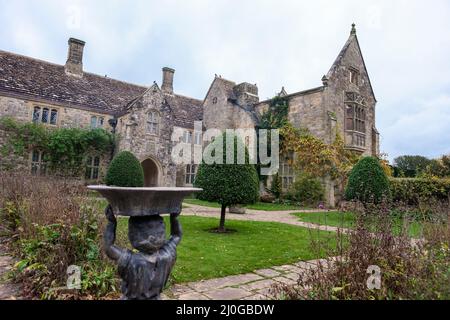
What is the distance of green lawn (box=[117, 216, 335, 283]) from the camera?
15.9ft

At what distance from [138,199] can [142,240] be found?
436mm

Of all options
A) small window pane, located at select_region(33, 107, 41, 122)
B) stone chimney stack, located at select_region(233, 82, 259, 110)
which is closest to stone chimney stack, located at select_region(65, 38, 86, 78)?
small window pane, located at select_region(33, 107, 41, 122)

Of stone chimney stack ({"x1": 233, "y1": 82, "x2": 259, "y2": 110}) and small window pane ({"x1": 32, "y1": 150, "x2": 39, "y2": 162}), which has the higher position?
stone chimney stack ({"x1": 233, "y1": 82, "x2": 259, "y2": 110})

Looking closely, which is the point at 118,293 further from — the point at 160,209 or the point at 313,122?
the point at 313,122

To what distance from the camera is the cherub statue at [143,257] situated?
8.87 feet

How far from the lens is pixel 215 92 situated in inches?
894

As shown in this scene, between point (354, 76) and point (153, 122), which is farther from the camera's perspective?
point (354, 76)

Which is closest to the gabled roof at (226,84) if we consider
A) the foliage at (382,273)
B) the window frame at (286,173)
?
the window frame at (286,173)

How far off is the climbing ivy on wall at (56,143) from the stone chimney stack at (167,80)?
336 inches

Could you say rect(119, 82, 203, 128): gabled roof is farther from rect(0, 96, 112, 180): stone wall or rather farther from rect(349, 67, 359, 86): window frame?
rect(349, 67, 359, 86): window frame

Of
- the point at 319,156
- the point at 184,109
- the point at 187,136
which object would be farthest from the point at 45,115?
the point at 319,156

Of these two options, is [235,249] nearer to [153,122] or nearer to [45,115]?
[153,122]

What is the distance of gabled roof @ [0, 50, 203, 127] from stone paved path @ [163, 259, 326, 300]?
611 inches

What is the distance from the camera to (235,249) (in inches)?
251
